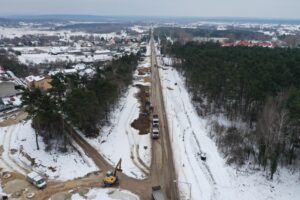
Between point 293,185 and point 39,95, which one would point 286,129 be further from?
point 39,95

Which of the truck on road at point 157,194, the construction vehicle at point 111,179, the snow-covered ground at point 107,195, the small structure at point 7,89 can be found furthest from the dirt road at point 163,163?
the small structure at point 7,89

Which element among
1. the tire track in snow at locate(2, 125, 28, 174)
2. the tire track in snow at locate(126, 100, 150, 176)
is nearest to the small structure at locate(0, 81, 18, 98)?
the tire track in snow at locate(2, 125, 28, 174)

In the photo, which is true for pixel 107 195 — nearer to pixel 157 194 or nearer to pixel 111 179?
pixel 111 179

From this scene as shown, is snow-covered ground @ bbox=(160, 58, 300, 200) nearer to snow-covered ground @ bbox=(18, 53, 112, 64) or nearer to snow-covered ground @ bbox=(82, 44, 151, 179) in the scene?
snow-covered ground @ bbox=(82, 44, 151, 179)

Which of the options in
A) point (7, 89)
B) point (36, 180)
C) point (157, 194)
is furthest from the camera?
point (7, 89)

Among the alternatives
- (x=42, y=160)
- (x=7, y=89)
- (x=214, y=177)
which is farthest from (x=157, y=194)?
(x=7, y=89)
